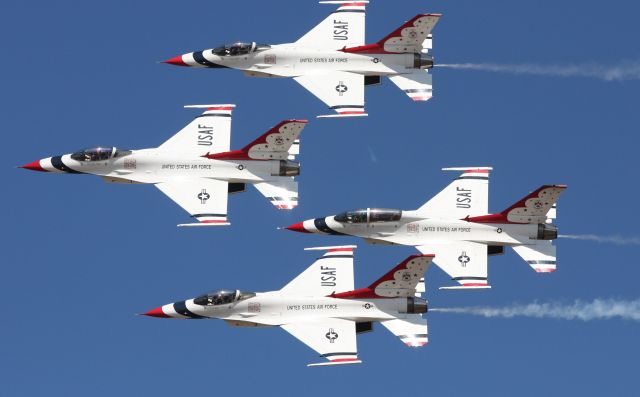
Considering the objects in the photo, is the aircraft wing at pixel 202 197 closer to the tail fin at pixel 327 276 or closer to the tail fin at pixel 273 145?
the tail fin at pixel 273 145

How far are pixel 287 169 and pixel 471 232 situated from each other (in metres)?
7.32

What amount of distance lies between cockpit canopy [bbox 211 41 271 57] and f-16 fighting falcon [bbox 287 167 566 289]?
25.2ft

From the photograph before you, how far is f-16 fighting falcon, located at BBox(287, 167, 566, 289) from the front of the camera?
10938 cm

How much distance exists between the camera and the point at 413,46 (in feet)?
369

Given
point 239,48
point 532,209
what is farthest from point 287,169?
point 532,209

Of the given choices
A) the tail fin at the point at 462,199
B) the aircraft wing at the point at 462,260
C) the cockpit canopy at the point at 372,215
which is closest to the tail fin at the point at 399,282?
the aircraft wing at the point at 462,260

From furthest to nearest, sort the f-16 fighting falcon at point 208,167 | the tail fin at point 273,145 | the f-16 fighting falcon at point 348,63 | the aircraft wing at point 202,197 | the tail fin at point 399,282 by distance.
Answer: the f-16 fighting falcon at point 348,63
the tail fin at point 273,145
the f-16 fighting falcon at point 208,167
the aircraft wing at point 202,197
the tail fin at point 399,282

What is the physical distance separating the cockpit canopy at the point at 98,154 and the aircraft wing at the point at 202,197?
1.95 m

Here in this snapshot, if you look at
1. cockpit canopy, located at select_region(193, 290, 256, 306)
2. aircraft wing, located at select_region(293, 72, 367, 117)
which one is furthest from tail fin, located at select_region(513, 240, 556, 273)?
cockpit canopy, located at select_region(193, 290, 256, 306)

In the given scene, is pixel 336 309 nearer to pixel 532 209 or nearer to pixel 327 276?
pixel 327 276

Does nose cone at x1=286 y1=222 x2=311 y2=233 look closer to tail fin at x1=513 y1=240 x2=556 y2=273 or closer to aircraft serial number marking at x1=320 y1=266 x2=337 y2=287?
aircraft serial number marking at x1=320 y1=266 x2=337 y2=287

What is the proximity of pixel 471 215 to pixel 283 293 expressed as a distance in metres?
8.07

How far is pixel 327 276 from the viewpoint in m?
108

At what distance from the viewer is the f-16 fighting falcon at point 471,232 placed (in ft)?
359
